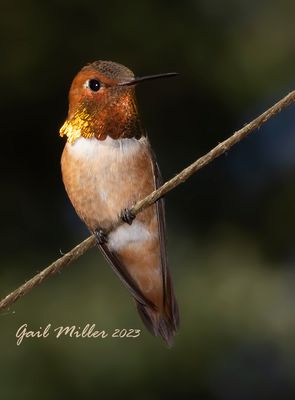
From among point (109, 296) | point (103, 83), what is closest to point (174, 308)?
point (103, 83)

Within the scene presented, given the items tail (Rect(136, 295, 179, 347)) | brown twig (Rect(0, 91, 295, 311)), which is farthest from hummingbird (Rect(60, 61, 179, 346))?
brown twig (Rect(0, 91, 295, 311))

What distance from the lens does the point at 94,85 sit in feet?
9.46

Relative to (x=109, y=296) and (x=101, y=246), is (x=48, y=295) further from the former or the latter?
(x=101, y=246)

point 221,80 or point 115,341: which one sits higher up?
point 221,80

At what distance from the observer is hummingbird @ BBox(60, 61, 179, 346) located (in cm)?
284

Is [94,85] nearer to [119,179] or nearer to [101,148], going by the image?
[101,148]

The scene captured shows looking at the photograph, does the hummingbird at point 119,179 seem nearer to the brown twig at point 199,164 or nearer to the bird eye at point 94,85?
the bird eye at point 94,85

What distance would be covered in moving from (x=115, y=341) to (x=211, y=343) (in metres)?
0.48

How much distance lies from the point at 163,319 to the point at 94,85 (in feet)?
2.31

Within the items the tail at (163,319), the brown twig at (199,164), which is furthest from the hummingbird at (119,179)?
the brown twig at (199,164)

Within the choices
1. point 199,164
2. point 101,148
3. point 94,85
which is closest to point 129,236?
point 101,148

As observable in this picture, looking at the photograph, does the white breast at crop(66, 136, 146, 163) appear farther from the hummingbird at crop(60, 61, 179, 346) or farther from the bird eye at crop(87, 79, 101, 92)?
the bird eye at crop(87, 79, 101, 92)

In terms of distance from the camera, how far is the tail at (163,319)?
2912mm

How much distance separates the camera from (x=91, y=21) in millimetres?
5504
